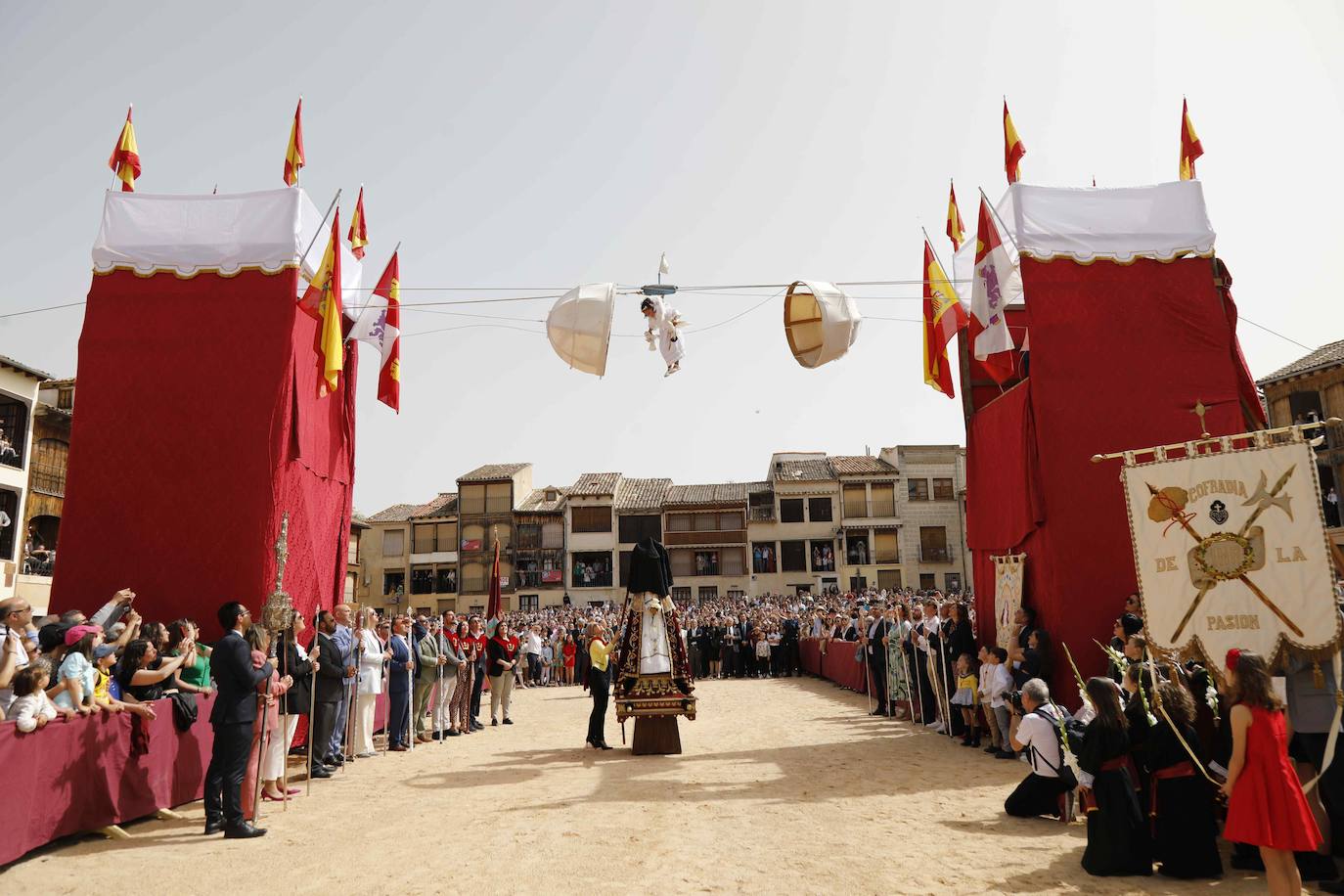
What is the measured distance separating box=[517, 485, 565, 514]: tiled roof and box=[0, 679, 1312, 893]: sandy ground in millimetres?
37861

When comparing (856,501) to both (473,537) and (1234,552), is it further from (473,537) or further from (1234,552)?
(1234,552)

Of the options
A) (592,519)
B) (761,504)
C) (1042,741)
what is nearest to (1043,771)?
(1042,741)

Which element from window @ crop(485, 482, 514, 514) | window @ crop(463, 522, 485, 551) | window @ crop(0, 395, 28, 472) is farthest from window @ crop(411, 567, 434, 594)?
window @ crop(0, 395, 28, 472)

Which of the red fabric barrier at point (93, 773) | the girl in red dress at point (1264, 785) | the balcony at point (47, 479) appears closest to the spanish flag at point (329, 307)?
the red fabric barrier at point (93, 773)

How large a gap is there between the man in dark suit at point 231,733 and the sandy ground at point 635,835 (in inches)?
7.8

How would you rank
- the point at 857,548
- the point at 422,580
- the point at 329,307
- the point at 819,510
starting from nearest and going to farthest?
the point at 329,307 → the point at 857,548 → the point at 819,510 → the point at 422,580

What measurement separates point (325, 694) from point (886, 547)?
38951 millimetres

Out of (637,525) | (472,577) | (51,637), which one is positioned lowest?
(51,637)

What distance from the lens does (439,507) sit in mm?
50562

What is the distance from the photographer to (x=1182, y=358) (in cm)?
1074

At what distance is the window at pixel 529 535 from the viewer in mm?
48062

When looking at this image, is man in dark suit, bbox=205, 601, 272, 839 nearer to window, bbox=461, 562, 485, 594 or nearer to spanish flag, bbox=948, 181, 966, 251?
spanish flag, bbox=948, 181, 966, 251

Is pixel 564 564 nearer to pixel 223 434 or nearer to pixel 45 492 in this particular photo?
pixel 45 492

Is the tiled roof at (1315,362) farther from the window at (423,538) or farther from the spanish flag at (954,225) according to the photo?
the window at (423,538)
